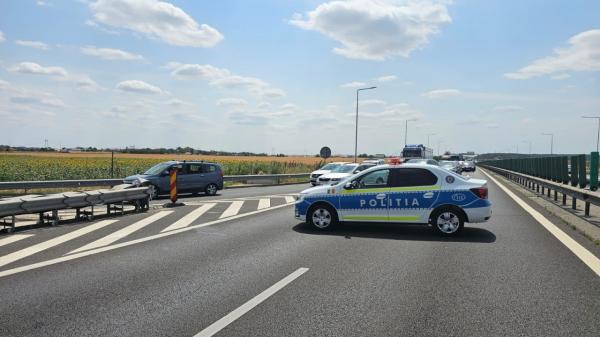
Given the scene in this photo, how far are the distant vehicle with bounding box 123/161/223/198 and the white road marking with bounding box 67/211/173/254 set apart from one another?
20.2 ft

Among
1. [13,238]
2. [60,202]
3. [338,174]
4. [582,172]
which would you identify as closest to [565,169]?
[582,172]

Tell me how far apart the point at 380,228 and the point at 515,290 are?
5.46 meters

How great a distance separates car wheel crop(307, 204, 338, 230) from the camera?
10.8 m

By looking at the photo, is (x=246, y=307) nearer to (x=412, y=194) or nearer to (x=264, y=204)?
(x=412, y=194)

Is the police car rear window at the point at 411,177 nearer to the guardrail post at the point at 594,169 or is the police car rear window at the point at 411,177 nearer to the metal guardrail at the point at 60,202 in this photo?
the guardrail post at the point at 594,169

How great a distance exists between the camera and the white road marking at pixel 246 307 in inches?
174

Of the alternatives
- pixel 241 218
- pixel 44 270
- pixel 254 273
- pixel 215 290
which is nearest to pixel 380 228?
pixel 241 218

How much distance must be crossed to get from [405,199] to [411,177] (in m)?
0.51

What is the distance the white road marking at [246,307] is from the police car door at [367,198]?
13.4ft

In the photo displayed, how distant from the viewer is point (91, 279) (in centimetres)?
629

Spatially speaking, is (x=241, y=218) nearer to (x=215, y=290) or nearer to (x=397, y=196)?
(x=397, y=196)

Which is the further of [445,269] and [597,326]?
[445,269]

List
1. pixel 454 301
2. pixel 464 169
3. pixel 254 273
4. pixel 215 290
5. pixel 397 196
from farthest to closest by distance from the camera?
pixel 464 169
pixel 397 196
pixel 254 273
pixel 215 290
pixel 454 301

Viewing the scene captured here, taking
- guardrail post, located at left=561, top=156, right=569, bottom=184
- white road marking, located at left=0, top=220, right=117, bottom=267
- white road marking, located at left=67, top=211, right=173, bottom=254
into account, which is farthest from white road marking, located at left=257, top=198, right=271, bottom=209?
guardrail post, located at left=561, top=156, right=569, bottom=184
